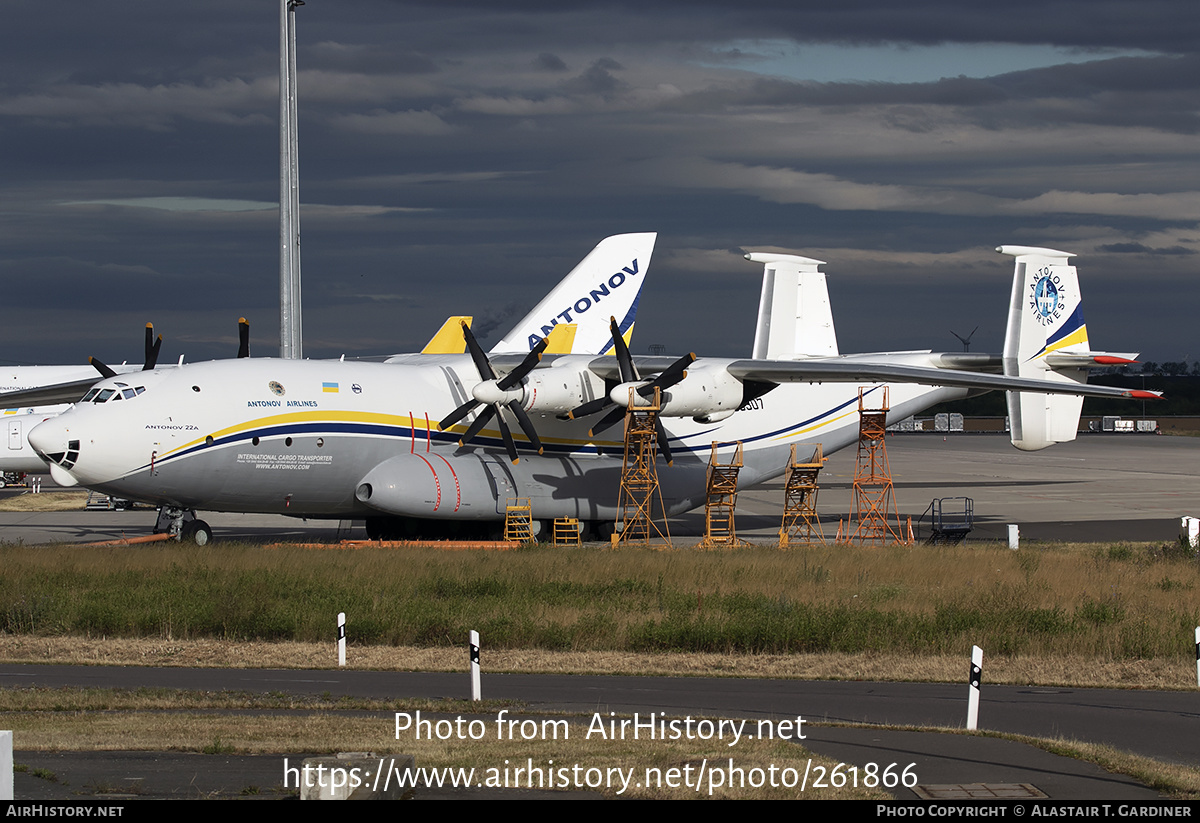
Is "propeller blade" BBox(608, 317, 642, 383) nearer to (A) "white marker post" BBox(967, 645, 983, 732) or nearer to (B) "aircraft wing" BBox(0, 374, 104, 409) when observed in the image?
(B) "aircraft wing" BBox(0, 374, 104, 409)

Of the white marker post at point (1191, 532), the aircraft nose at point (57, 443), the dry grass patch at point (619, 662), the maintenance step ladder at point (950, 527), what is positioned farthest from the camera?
the maintenance step ladder at point (950, 527)

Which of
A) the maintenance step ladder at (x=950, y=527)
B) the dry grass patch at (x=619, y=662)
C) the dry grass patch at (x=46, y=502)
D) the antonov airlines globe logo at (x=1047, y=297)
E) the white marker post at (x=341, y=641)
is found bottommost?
the dry grass patch at (x=46, y=502)

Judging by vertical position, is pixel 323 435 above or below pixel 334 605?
above

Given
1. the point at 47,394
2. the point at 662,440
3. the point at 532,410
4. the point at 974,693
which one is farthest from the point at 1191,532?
the point at 47,394

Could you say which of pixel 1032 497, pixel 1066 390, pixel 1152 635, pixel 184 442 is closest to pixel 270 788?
pixel 1152 635

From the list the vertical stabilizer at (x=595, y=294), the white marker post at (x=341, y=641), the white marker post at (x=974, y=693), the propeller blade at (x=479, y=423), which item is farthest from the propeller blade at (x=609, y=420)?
the white marker post at (x=974, y=693)

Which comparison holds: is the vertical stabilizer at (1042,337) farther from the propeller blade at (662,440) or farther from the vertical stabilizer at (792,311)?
the propeller blade at (662,440)

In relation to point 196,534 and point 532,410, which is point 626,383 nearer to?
point 532,410

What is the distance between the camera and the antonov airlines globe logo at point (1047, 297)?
103 feet

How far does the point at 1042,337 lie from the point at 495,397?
14333 mm

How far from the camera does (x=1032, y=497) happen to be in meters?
43.1
